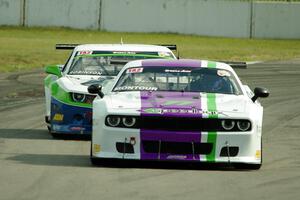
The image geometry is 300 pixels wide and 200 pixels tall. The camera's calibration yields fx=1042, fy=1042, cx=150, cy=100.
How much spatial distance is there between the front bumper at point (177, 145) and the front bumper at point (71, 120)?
3128 millimetres

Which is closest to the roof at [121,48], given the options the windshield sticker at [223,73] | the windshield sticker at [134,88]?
the windshield sticker at [223,73]

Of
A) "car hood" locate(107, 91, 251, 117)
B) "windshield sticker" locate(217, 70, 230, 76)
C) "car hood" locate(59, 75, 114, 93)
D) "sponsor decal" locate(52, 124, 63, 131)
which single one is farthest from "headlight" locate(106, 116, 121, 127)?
"sponsor decal" locate(52, 124, 63, 131)

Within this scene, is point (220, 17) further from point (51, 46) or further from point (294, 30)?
point (51, 46)

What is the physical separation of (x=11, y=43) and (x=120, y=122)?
32957 mm

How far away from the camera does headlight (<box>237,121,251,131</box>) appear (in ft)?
35.1

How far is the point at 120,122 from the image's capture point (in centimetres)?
1069

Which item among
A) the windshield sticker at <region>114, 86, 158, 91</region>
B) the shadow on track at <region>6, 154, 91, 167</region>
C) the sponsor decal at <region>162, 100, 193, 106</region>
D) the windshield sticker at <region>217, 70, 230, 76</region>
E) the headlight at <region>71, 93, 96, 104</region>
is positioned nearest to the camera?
the sponsor decal at <region>162, 100, 193, 106</region>

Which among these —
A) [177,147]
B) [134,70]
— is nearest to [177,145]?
[177,147]

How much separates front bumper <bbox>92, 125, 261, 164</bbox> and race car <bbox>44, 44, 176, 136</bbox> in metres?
3.07

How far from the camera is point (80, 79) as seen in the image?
48.2ft

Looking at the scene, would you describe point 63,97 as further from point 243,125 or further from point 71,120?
point 243,125

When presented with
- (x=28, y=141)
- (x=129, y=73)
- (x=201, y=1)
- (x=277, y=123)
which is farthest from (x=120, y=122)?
(x=201, y=1)

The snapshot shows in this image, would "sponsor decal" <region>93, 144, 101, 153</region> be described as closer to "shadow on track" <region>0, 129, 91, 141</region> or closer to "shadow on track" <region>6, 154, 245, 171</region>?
"shadow on track" <region>6, 154, 245, 171</region>

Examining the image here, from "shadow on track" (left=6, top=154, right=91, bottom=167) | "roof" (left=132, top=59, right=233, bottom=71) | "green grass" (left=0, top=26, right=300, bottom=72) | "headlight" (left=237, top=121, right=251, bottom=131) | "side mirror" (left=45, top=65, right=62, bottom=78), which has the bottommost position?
"green grass" (left=0, top=26, right=300, bottom=72)
